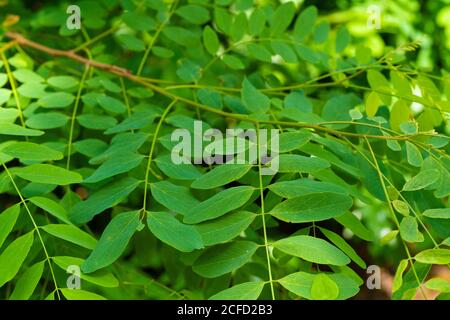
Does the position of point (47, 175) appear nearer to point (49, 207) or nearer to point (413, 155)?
point (49, 207)

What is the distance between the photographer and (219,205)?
817mm

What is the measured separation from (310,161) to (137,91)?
19.3 inches

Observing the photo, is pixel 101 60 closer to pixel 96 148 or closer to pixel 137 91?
pixel 137 91

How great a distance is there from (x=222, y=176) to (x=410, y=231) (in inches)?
10.7

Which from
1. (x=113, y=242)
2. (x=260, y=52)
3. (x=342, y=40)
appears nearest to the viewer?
(x=113, y=242)

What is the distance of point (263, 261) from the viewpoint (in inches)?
44.9

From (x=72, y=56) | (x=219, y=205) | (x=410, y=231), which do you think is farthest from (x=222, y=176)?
(x=72, y=56)

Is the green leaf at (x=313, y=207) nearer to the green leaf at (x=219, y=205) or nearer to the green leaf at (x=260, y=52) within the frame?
the green leaf at (x=219, y=205)

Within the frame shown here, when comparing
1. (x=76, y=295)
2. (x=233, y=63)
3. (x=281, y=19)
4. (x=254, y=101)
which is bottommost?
(x=76, y=295)

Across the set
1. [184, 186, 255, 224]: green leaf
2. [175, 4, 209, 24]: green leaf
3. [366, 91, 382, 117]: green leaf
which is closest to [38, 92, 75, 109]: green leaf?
[175, 4, 209, 24]: green leaf

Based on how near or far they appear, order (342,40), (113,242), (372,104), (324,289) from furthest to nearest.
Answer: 1. (342,40)
2. (372,104)
3. (113,242)
4. (324,289)

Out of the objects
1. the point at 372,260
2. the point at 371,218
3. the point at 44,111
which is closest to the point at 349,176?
the point at 44,111

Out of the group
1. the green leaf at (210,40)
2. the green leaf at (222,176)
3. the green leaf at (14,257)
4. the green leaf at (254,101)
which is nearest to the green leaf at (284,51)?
the green leaf at (210,40)

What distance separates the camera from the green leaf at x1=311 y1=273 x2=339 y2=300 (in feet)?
2.28
